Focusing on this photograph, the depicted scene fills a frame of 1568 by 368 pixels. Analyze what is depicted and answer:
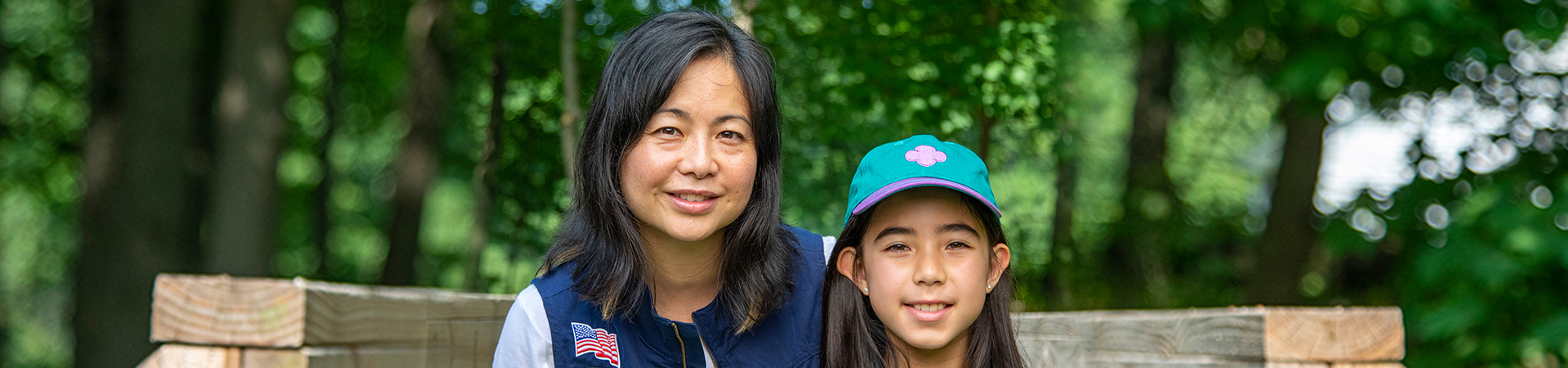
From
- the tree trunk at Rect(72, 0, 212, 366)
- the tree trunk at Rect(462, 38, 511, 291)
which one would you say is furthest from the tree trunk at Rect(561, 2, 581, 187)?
the tree trunk at Rect(72, 0, 212, 366)

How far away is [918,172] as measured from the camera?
2.32 meters

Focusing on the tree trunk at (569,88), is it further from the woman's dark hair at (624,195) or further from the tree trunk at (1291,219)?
the tree trunk at (1291,219)

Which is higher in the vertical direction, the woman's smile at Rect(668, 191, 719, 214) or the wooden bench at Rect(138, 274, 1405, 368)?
the woman's smile at Rect(668, 191, 719, 214)

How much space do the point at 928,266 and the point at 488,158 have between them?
101 inches

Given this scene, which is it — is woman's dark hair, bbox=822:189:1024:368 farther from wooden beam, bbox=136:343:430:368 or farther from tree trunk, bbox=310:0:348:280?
tree trunk, bbox=310:0:348:280

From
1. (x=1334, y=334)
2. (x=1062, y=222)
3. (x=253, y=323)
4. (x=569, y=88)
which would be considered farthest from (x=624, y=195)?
(x=1062, y=222)

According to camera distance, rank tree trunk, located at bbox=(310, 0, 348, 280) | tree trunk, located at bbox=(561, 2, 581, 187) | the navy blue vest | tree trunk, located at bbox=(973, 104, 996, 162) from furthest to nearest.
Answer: tree trunk, located at bbox=(310, 0, 348, 280) < tree trunk, located at bbox=(973, 104, 996, 162) < tree trunk, located at bbox=(561, 2, 581, 187) < the navy blue vest

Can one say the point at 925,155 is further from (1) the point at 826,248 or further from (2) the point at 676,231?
(1) the point at 826,248

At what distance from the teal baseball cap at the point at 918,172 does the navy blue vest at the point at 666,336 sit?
346 millimetres

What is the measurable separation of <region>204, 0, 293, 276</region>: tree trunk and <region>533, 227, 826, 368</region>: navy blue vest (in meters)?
6.42

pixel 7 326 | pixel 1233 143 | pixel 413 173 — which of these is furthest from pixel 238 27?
pixel 7 326

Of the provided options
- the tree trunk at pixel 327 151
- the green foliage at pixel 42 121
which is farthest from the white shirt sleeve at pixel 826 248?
the tree trunk at pixel 327 151

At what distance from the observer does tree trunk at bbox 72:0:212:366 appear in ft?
26.8

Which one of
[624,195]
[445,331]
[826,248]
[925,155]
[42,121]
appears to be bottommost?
[42,121]
